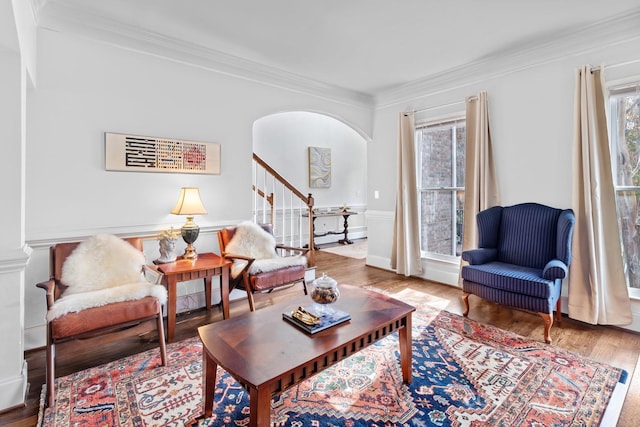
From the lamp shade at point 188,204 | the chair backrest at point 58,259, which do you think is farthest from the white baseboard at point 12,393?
the lamp shade at point 188,204

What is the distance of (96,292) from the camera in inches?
87.9

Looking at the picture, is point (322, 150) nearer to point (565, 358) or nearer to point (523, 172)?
point (523, 172)

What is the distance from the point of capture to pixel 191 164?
10.8 feet

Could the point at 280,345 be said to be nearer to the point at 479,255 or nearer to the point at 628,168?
the point at 479,255

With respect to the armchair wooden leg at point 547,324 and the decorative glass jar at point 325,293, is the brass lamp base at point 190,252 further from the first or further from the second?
the armchair wooden leg at point 547,324

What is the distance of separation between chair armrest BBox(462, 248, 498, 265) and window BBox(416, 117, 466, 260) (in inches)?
33.8

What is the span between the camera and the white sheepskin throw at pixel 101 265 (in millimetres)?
2354

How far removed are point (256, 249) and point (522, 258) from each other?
→ 270 centimetres

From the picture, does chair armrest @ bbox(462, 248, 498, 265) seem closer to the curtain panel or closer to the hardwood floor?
the curtain panel

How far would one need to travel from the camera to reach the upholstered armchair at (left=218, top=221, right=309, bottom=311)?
309 centimetres

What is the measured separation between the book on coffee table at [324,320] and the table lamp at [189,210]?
5.07 feet

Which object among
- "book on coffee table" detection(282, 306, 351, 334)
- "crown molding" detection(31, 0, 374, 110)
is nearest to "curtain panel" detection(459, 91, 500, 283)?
"crown molding" detection(31, 0, 374, 110)

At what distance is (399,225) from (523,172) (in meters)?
1.62

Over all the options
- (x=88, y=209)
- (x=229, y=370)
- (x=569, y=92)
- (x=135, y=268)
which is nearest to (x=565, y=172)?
(x=569, y=92)
